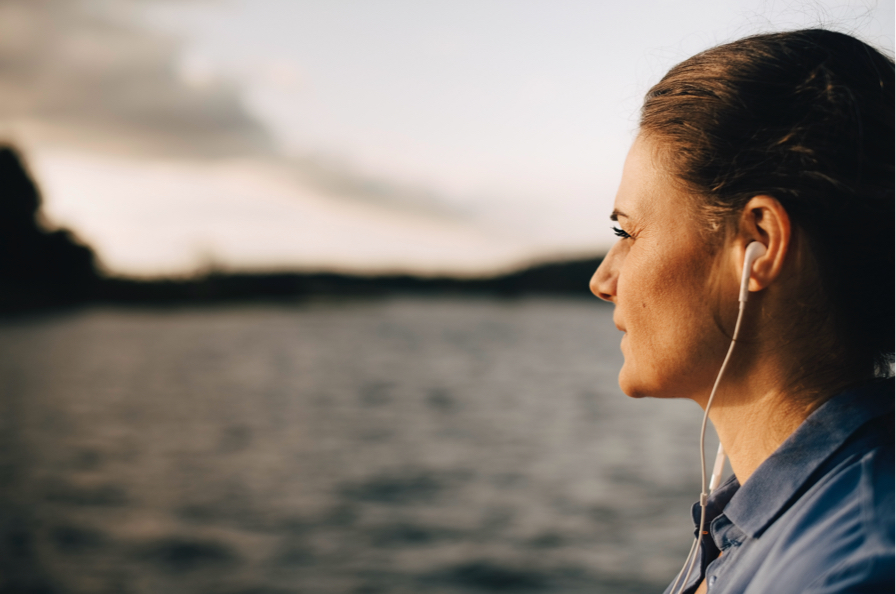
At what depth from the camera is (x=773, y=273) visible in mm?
1247

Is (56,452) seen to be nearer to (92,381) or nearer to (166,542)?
(166,542)

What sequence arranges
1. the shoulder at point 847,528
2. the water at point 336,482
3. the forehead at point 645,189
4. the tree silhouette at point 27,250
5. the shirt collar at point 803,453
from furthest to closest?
the tree silhouette at point 27,250
the water at point 336,482
the forehead at point 645,189
the shirt collar at point 803,453
the shoulder at point 847,528

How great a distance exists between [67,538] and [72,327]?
4876cm

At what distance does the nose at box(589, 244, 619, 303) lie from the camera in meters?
1.55

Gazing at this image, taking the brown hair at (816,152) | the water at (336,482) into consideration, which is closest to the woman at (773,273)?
the brown hair at (816,152)

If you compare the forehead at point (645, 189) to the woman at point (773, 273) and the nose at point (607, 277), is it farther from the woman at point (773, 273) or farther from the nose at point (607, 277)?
the nose at point (607, 277)

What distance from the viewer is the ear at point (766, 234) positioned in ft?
4.04

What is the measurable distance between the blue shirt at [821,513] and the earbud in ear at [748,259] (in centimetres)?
24

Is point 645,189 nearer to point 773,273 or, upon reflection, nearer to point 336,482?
point 773,273

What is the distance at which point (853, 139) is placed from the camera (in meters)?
1.23

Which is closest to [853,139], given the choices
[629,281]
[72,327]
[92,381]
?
[629,281]

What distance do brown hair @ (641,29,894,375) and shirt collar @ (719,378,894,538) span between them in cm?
12

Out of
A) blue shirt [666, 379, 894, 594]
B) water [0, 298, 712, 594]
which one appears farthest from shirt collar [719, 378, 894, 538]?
water [0, 298, 712, 594]

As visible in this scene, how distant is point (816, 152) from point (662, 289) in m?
0.37
